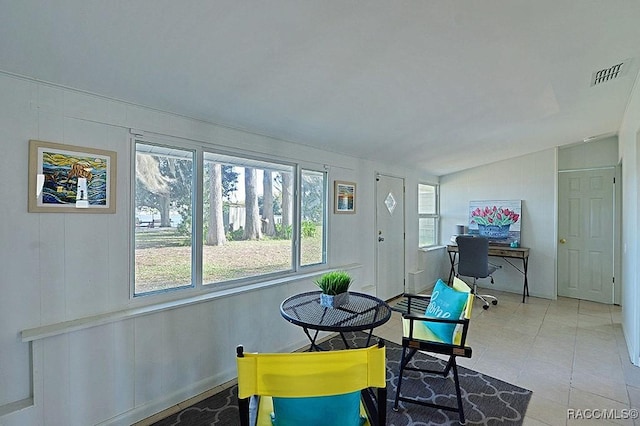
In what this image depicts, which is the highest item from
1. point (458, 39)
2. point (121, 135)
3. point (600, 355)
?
point (458, 39)

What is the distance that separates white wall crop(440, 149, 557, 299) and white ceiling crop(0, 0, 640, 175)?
2259 millimetres

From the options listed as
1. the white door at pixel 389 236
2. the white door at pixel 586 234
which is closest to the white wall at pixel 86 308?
the white door at pixel 389 236

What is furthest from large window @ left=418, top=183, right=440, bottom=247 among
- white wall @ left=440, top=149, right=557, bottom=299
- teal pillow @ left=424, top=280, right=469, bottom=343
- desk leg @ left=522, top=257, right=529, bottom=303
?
teal pillow @ left=424, top=280, right=469, bottom=343

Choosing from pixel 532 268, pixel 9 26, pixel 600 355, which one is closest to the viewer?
pixel 9 26

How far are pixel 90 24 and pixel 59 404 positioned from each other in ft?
6.66

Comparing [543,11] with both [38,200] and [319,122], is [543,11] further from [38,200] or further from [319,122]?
[38,200]

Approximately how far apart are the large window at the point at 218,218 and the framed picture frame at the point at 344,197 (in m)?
0.22

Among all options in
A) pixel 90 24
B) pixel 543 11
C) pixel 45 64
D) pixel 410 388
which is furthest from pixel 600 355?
pixel 45 64

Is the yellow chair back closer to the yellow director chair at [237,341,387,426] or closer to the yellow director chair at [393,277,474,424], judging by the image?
the yellow director chair at [237,341,387,426]

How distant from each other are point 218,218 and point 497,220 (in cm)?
496

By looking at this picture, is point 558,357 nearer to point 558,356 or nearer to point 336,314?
point 558,356

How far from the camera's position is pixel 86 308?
190cm

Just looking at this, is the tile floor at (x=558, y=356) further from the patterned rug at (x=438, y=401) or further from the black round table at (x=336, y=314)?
the black round table at (x=336, y=314)

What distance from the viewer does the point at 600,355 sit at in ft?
9.89
